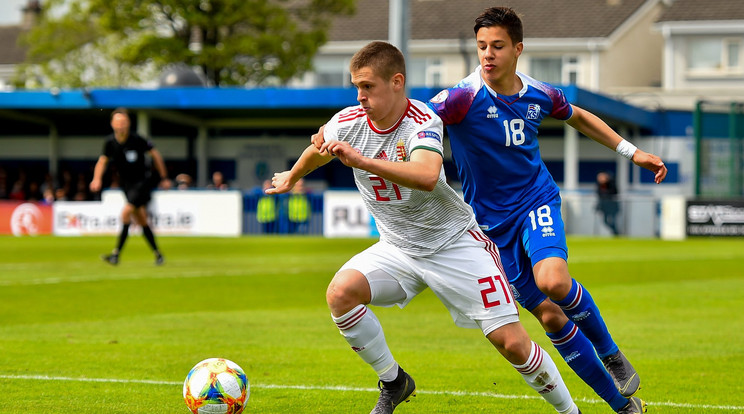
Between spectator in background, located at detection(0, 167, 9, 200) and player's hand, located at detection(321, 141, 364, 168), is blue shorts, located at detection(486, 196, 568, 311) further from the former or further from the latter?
spectator in background, located at detection(0, 167, 9, 200)

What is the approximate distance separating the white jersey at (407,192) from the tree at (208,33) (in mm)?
34385

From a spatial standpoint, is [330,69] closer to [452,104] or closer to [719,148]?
[719,148]

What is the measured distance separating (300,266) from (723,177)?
14681 mm

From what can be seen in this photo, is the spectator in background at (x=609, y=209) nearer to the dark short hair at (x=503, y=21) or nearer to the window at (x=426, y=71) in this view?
the dark short hair at (x=503, y=21)

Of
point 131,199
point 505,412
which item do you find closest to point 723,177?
point 131,199

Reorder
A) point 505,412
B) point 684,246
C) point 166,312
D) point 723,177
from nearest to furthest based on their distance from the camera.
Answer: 1. point 505,412
2. point 166,312
3. point 684,246
4. point 723,177

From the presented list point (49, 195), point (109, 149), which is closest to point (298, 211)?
point (49, 195)

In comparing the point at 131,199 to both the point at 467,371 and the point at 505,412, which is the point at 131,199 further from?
the point at 505,412

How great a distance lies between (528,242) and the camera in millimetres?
5789

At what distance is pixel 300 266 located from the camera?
16.9 metres

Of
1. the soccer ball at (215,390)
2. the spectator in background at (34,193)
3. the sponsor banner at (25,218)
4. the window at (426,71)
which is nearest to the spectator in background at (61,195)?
the spectator in background at (34,193)

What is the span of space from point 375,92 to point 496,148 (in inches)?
41.1

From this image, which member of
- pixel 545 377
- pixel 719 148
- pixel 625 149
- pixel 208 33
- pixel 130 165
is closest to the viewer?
pixel 545 377

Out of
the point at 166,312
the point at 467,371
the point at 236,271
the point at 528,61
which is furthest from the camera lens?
the point at 528,61
